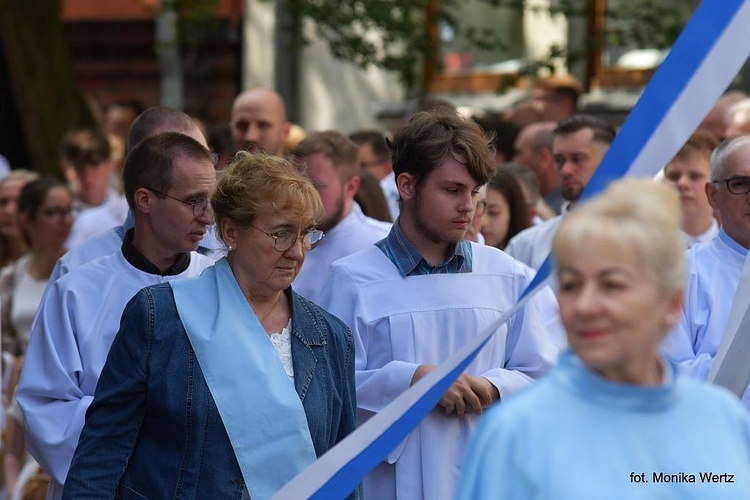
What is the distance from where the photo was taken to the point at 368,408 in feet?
16.9

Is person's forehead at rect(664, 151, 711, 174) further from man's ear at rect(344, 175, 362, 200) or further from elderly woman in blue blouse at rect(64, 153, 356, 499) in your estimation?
elderly woman in blue blouse at rect(64, 153, 356, 499)

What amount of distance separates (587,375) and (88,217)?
7.67 meters

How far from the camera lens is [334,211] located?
7293mm

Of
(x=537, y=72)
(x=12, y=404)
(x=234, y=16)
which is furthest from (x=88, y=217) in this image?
(x=234, y=16)

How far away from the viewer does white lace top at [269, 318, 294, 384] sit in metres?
4.38

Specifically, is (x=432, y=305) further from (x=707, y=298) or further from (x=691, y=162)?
(x=691, y=162)

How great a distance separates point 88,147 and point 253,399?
7.06 metres

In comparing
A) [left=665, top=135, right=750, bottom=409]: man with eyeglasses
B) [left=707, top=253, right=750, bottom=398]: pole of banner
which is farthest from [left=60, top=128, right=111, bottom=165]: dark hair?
[left=707, top=253, right=750, bottom=398]: pole of banner

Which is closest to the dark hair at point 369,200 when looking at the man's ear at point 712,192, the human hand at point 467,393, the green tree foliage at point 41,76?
the man's ear at point 712,192

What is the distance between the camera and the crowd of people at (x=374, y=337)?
2812mm

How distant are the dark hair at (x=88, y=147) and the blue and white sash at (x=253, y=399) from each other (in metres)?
6.87

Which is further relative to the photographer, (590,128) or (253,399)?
(590,128)

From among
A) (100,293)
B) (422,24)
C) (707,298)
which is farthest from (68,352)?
(422,24)

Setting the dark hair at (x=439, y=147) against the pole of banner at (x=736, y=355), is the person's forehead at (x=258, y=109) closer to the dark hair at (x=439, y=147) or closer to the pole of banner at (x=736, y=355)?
the dark hair at (x=439, y=147)
